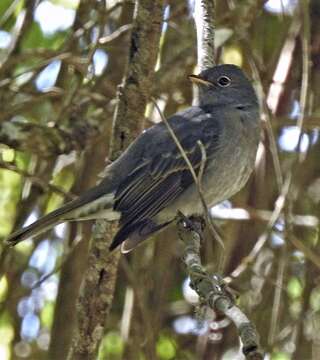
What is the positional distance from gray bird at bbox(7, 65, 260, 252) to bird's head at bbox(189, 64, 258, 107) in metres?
0.04

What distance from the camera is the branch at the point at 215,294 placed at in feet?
9.23

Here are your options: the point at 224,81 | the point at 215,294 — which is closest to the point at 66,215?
the point at 224,81

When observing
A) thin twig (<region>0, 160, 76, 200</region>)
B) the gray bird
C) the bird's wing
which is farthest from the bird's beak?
thin twig (<region>0, 160, 76, 200</region>)

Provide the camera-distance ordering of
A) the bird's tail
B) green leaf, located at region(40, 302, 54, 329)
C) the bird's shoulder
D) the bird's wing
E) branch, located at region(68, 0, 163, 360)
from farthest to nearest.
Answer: green leaf, located at region(40, 302, 54, 329), the bird's shoulder, the bird's wing, the bird's tail, branch, located at region(68, 0, 163, 360)

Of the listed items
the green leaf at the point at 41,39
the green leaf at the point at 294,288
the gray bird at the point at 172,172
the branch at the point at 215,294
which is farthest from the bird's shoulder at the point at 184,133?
the green leaf at the point at 294,288

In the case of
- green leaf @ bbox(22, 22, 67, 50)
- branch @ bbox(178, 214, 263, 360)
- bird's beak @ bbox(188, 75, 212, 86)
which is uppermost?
green leaf @ bbox(22, 22, 67, 50)

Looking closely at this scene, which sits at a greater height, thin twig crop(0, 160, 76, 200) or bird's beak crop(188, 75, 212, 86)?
bird's beak crop(188, 75, 212, 86)

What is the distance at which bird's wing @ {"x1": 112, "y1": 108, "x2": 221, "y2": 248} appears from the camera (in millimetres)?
6039

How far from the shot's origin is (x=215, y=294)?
11.6 ft

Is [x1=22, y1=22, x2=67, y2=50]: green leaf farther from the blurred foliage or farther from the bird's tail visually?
the bird's tail

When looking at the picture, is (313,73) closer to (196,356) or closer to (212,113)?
(212,113)

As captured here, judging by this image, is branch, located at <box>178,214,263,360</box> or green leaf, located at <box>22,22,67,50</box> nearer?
branch, located at <box>178,214,263,360</box>

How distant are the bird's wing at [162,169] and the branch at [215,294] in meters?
0.84

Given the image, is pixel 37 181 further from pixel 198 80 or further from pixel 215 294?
pixel 215 294
